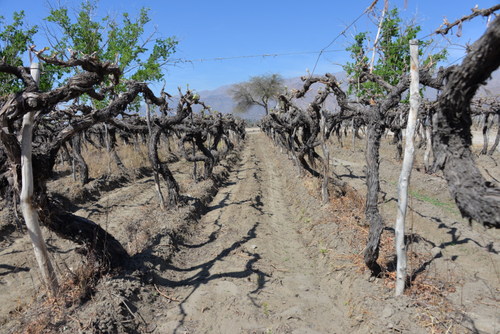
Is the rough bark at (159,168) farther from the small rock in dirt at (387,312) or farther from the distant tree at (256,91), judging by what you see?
the distant tree at (256,91)

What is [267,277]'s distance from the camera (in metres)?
5.47

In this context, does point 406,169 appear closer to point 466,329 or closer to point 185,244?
point 466,329

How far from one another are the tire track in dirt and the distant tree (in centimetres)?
5506

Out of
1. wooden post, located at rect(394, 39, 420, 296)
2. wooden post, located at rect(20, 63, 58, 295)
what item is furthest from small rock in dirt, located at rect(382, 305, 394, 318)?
wooden post, located at rect(20, 63, 58, 295)

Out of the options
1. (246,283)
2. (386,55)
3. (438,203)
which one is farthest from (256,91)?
(246,283)

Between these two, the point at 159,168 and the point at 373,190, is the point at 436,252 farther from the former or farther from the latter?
the point at 159,168

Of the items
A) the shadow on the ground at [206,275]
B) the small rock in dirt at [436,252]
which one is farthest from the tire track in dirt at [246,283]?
the small rock in dirt at [436,252]

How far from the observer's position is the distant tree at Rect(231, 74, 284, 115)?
206 feet

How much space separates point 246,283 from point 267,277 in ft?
1.47

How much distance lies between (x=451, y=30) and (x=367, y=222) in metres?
4.07

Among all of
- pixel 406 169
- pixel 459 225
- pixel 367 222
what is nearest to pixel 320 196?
pixel 367 222

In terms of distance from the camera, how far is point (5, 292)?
17.8 feet

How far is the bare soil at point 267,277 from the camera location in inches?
159

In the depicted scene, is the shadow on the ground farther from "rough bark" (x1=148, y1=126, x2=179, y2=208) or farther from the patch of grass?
the patch of grass
